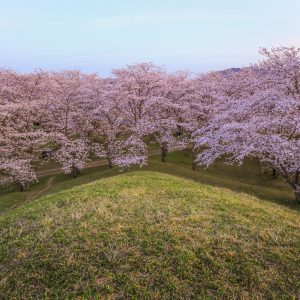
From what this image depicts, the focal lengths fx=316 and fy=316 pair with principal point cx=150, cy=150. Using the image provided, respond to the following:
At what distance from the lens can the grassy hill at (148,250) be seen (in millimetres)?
10023

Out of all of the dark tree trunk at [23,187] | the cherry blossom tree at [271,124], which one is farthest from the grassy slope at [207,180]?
the cherry blossom tree at [271,124]

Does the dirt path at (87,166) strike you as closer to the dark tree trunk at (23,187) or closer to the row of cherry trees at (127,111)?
the row of cherry trees at (127,111)

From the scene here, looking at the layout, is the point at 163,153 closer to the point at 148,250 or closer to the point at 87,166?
the point at 87,166

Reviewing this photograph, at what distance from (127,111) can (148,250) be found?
35080 mm

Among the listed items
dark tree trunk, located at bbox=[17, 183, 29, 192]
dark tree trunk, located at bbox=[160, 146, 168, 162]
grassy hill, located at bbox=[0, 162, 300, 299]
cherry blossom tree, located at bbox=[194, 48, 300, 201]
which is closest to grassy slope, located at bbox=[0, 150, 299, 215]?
dark tree trunk, located at bbox=[17, 183, 29, 192]

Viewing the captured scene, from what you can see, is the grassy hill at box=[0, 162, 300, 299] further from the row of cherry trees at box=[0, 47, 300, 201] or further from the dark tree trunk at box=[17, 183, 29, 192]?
the dark tree trunk at box=[17, 183, 29, 192]

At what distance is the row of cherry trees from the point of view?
100 ft

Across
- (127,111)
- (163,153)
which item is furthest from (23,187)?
(163,153)

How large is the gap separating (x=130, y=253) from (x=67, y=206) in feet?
20.1

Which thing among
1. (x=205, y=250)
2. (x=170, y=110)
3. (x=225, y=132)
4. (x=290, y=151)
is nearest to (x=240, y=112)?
(x=225, y=132)

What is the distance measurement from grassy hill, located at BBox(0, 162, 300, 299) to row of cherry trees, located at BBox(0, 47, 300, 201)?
Result: 14.7m

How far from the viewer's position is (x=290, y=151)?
2406 centimetres

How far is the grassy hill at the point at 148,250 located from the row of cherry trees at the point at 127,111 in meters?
14.7

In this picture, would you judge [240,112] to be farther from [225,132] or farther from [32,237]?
[32,237]
